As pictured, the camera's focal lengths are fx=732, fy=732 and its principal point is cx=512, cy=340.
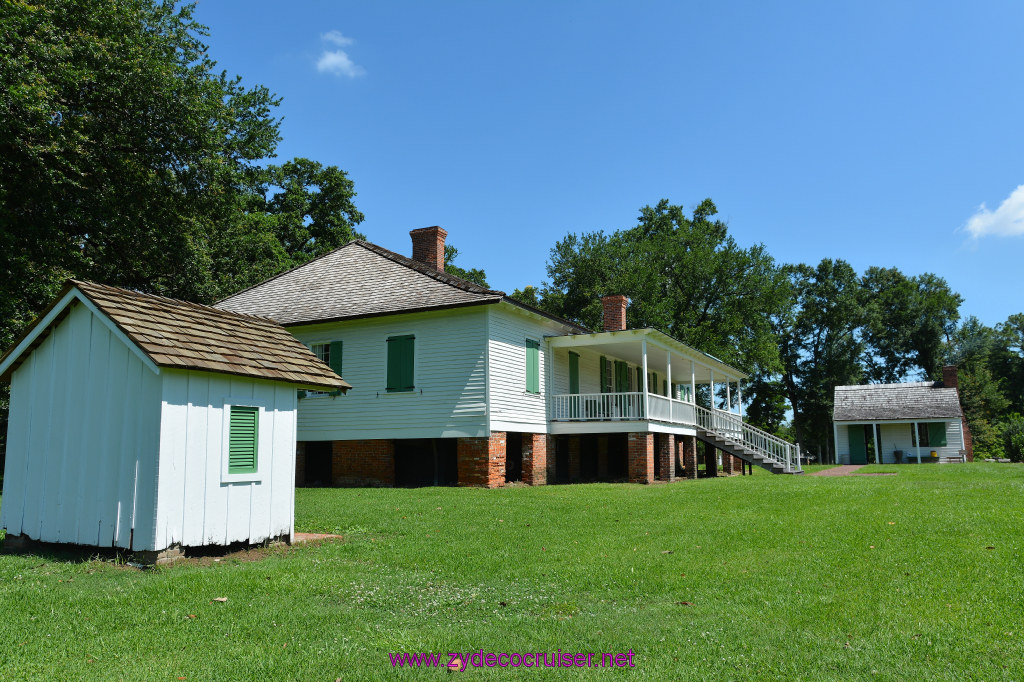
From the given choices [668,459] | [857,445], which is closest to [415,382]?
[668,459]

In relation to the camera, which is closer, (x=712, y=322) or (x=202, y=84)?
(x=202, y=84)

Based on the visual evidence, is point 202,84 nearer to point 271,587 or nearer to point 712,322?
point 271,587

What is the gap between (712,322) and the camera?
4406 centimetres

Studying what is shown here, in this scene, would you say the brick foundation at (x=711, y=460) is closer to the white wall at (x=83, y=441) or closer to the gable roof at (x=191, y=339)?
the gable roof at (x=191, y=339)

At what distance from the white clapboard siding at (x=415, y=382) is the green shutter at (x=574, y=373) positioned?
16.6 feet

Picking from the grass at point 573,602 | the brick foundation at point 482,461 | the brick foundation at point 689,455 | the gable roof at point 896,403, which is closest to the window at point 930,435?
the gable roof at point 896,403

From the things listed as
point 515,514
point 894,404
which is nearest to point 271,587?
point 515,514

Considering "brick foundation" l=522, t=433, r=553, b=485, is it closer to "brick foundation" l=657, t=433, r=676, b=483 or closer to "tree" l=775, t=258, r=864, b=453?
"brick foundation" l=657, t=433, r=676, b=483

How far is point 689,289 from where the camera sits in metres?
44.1

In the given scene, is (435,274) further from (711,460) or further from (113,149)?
(711,460)

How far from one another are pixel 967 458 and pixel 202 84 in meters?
42.9

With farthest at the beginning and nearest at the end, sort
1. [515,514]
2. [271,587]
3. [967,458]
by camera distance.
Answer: [967,458] < [515,514] < [271,587]

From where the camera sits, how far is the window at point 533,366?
67.1 feet

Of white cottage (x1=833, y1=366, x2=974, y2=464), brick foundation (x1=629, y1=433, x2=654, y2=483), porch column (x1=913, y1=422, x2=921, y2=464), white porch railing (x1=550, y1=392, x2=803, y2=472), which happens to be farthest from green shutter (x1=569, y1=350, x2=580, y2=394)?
porch column (x1=913, y1=422, x2=921, y2=464)
